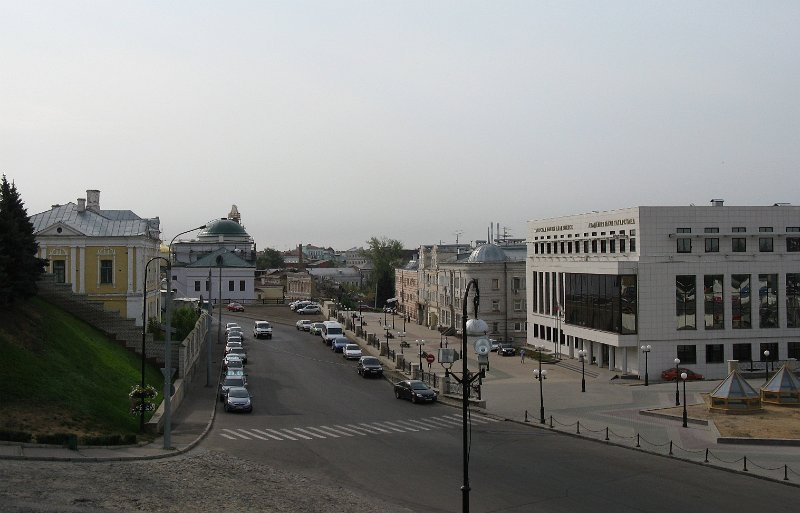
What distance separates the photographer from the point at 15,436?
26422 mm

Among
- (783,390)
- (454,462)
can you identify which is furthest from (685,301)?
(454,462)

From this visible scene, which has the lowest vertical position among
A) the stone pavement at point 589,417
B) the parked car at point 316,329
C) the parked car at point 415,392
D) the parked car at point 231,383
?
the stone pavement at point 589,417

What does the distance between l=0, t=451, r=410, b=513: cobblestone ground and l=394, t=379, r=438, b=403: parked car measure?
744 inches

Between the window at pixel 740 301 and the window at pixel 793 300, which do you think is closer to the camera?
the window at pixel 740 301

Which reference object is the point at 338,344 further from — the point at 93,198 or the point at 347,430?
the point at 347,430

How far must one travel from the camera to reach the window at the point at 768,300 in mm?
57969

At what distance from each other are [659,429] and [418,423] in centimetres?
1181

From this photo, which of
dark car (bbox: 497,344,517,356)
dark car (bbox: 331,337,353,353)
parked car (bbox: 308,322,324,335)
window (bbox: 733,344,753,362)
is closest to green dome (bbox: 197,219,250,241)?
parked car (bbox: 308,322,324,335)

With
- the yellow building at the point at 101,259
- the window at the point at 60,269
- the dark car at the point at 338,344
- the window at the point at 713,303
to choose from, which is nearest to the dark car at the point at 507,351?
the dark car at the point at 338,344

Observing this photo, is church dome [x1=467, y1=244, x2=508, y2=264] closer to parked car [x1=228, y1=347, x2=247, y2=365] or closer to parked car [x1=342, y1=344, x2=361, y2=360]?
parked car [x1=342, y1=344, x2=361, y2=360]

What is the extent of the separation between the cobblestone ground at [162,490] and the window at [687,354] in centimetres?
3824

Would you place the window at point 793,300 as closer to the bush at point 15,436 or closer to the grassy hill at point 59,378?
the grassy hill at point 59,378

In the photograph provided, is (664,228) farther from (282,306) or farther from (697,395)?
(282,306)

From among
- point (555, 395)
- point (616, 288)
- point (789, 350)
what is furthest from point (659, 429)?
point (789, 350)
